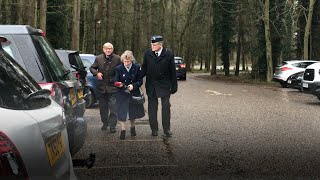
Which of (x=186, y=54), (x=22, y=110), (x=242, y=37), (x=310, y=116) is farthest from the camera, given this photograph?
(x=186, y=54)

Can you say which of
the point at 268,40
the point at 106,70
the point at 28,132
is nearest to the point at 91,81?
the point at 106,70

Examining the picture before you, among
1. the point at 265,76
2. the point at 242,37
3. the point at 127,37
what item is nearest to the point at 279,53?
the point at 265,76

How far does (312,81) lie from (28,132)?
15057mm

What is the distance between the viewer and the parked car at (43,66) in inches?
203

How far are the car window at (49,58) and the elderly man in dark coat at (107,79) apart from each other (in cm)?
382

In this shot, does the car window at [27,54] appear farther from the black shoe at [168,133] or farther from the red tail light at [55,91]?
the black shoe at [168,133]

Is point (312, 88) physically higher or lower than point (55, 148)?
higher

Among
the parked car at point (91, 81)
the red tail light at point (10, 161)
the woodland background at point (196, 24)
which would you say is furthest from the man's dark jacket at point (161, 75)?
the woodland background at point (196, 24)

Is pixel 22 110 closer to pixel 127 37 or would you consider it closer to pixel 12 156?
pixel 12 156

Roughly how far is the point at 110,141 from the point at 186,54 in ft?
184

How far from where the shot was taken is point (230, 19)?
142 feet

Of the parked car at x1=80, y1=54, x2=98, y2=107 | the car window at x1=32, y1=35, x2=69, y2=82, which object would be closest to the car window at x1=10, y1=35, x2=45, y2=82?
the car window at x1=32, y1=35, x2=69, y2=82

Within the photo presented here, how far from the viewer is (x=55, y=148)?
3.11 meters

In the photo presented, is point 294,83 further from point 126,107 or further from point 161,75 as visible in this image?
point 126,107
